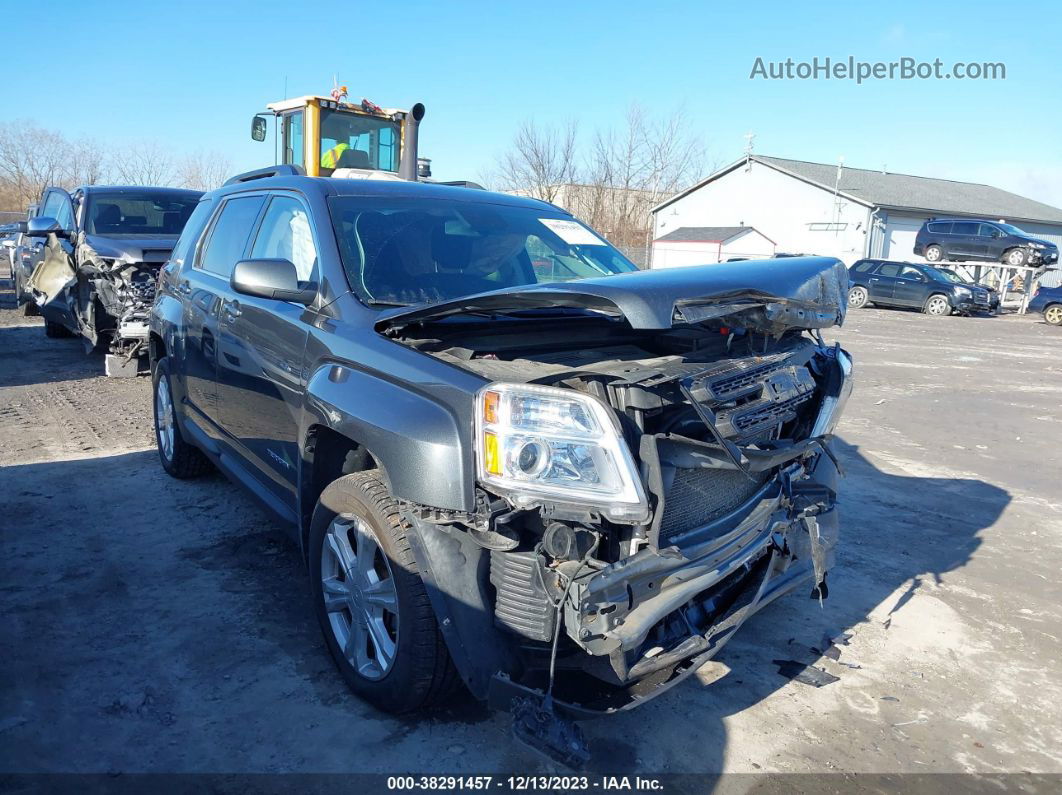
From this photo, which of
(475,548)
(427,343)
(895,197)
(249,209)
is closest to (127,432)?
(249,209)

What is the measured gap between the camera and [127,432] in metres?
6.71

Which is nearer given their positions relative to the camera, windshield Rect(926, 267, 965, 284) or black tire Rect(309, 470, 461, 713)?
black tire Rect(309, 470, 461, 713)

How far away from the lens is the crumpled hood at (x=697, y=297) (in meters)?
2.44

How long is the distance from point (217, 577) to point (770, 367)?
2.89 m

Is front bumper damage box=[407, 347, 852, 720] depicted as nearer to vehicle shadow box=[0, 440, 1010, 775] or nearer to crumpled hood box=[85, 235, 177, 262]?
vehicle shadow box=[0, 440, 1010, 775]

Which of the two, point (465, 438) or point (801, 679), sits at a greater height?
point (465, 438)

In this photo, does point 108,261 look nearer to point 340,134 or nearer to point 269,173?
point 340,134

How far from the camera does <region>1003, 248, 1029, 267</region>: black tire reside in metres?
26.1

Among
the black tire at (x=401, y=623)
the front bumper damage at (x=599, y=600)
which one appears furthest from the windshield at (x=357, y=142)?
the front bumper damage at (x=599, y=600)

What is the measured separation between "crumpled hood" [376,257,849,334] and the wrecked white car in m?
6.49

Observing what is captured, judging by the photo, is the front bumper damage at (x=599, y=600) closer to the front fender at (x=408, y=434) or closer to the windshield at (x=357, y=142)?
the front fender at (x=408, y=434)

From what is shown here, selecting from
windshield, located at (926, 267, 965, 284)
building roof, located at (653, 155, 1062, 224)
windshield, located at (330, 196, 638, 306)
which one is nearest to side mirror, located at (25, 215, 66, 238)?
windshield, located at (330, 196, 638, 306)

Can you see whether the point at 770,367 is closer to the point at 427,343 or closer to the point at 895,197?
the point at 427,343

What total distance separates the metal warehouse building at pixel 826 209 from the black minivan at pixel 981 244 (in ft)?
22.7
